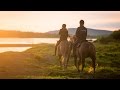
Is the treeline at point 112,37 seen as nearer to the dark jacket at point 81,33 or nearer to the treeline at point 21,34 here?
the dark jacket at point 81,33

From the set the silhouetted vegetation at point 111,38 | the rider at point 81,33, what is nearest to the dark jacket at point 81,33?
the rider at point 81,33

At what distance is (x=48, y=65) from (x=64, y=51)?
57 centimetres

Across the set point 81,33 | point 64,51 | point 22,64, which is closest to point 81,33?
point 81,33

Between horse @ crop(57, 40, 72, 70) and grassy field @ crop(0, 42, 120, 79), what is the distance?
118 mm

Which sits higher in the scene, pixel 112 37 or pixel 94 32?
pixel 94 32

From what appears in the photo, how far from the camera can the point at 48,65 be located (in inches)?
1080

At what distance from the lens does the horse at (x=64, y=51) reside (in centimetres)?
2750

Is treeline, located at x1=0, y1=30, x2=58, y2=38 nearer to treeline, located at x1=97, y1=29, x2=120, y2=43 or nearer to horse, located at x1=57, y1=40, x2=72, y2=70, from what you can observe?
horse, located at x1=57, y1=40, x2=72, y2=70

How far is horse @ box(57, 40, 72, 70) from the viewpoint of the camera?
2750cm

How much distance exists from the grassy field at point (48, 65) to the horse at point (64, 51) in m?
0.12

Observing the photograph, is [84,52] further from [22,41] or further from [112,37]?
[22,41]
